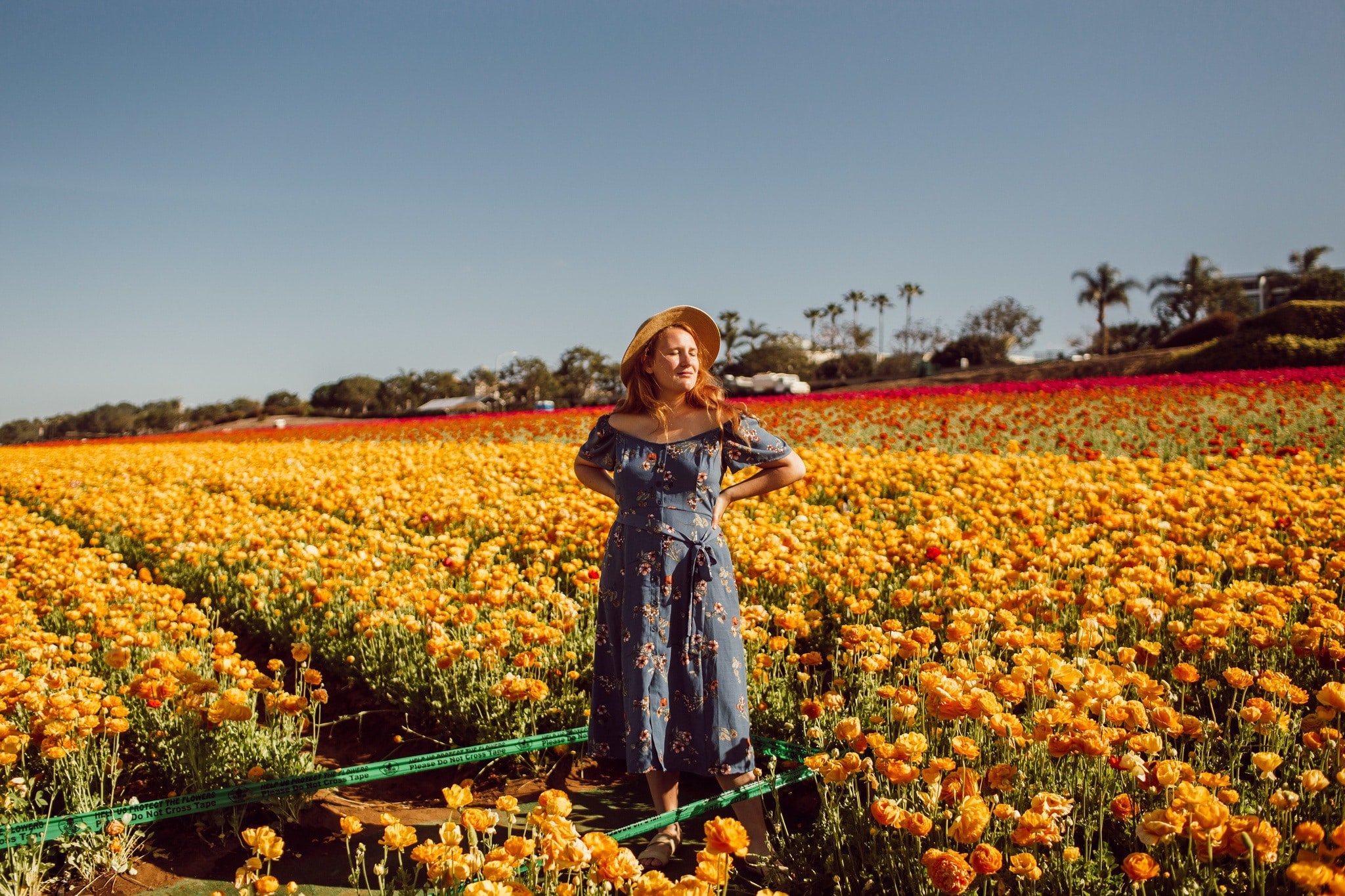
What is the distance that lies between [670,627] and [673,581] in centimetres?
13

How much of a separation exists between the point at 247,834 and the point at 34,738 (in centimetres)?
199

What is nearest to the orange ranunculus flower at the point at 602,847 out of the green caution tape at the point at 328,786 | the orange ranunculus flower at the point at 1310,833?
the green caution tape at the point at 328,786

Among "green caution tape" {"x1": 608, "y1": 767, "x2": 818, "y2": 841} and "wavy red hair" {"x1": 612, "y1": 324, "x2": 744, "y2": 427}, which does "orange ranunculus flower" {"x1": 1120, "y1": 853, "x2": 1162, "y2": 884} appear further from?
"wavy red hair" {"x1": 612, "y1": 324, "x2": 744, "y2": 427}

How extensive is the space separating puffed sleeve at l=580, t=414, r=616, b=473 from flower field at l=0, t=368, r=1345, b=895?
70 centimetres

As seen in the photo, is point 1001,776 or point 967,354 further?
point 967,354

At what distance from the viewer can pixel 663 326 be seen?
9.51 feet

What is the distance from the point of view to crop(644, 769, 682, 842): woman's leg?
8.77ft

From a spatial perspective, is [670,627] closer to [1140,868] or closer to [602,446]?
[602,446]

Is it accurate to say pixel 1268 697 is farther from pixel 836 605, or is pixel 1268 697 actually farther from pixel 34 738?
pixel 34 738

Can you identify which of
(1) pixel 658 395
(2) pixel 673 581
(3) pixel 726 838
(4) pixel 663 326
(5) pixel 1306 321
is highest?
(5) pixel 1306 321

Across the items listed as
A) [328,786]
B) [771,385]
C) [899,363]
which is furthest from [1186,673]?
[899,363]

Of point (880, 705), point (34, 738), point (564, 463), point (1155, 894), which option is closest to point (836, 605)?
point (880, 705)

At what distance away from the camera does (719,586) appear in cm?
268

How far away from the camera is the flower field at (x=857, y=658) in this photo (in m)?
2.04
